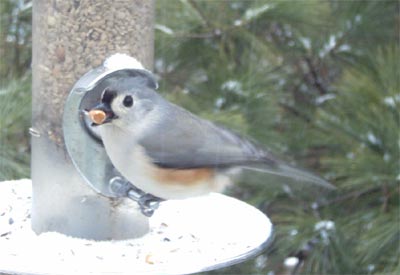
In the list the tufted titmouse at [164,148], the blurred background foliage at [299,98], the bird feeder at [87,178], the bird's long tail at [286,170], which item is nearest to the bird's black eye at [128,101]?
the tufted titmouse at [164,148]

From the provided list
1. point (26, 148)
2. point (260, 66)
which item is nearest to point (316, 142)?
point (260, 66)

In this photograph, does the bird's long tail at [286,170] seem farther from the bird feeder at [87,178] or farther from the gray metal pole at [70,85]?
the gray metal pole at [70,85]

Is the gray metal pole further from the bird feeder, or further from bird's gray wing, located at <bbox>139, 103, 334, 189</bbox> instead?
bird's gray wing, located at <bbox>139, 103, 334, 189</bbox>

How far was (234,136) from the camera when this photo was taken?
6.59 feet

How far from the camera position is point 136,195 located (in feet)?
6.69

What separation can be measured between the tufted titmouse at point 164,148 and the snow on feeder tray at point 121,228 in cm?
10

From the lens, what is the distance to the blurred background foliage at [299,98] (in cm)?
278

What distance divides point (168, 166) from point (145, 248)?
0.20 meters

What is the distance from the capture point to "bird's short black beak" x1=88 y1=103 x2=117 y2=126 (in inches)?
74.4

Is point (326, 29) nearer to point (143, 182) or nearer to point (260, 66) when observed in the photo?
point (260, 66)

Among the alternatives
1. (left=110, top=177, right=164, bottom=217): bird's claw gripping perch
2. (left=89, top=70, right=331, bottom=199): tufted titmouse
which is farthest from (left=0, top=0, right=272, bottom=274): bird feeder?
(left=89, top=70, right=331, bottom=199): tufted titmouse

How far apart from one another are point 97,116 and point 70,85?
0.83 ft

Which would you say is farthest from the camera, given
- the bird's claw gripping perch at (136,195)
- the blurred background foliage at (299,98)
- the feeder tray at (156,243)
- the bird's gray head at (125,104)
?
the blurred background foliage at (299,98)

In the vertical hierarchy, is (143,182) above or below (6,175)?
below
